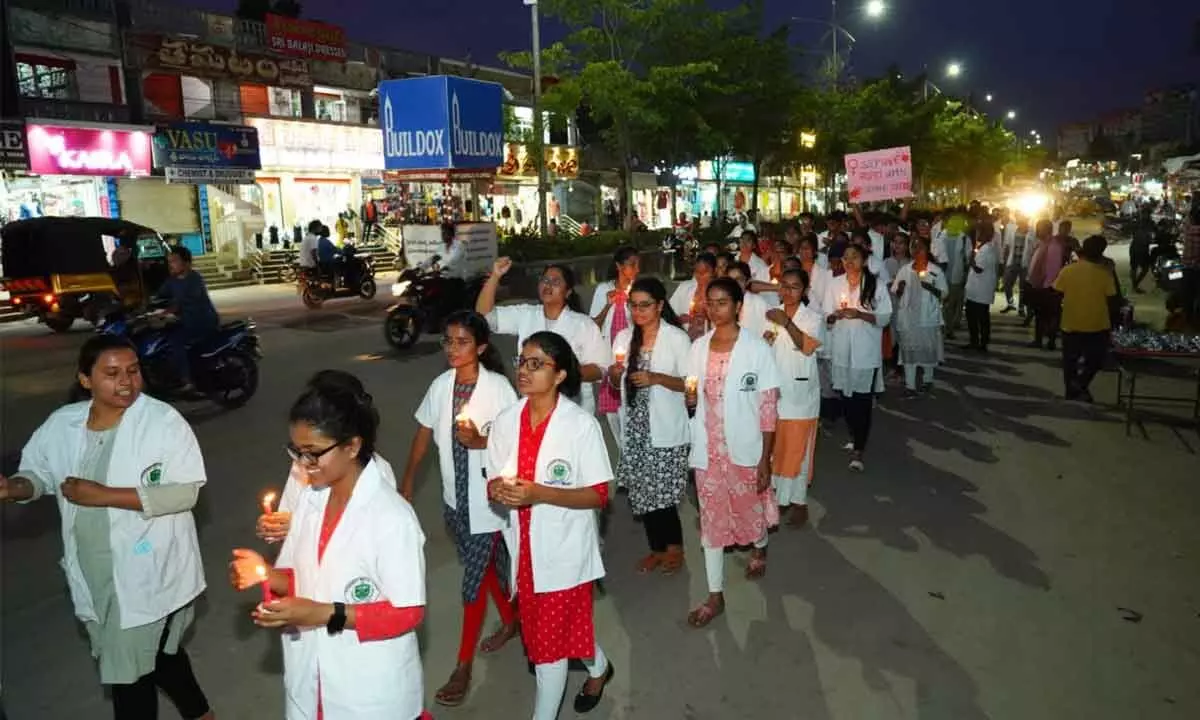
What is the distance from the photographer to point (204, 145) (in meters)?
23.1

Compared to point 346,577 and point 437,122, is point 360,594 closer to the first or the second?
point 346,577

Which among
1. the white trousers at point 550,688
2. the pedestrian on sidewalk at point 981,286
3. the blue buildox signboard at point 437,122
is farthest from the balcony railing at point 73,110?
the white trousers at point 550,688

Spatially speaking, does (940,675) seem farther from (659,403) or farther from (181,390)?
(181,390)

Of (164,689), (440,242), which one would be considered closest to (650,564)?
(164,689)

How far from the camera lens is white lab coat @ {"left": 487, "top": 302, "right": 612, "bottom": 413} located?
16.9ft

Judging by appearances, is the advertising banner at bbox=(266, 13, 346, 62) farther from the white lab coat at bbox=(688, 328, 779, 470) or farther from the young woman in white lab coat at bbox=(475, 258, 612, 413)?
the white lab coat at bbox=(688, 328, 779, 470)

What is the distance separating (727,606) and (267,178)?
25024mm

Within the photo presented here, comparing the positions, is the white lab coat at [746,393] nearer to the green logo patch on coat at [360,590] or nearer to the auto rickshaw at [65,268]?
the green logo patch on coat at [360,590]

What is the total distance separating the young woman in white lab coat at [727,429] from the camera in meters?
4.45

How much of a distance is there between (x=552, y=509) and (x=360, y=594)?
1016 millimetres

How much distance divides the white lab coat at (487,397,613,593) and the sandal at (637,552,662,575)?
6.16 ft

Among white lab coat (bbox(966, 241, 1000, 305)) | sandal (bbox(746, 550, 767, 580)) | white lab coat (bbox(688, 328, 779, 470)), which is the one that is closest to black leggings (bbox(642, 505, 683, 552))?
sandal (bbox(746, 550, 767, 580))

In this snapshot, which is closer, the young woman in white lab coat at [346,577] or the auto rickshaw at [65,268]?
the young woman in white lab coat at [346,577]

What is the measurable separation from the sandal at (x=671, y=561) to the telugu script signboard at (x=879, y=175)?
12.4m
